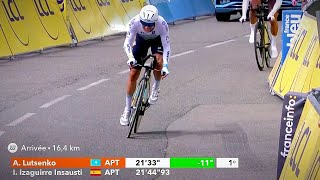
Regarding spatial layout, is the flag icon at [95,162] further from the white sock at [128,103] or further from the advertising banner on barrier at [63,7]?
the advertising banner on barrier at [63,7]

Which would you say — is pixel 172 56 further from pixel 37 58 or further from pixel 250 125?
pixel 250 125

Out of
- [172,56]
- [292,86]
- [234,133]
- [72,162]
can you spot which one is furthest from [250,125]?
[172,56]

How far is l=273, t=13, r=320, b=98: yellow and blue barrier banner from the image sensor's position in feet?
36.3

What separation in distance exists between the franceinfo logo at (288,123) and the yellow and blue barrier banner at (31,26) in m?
12.3

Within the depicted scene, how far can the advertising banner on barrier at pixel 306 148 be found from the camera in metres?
→ 6.09

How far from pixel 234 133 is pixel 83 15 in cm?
1319

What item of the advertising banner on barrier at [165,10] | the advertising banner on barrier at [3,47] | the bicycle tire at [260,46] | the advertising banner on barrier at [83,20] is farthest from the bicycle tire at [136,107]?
the advertising banner on barrier at [165,10]

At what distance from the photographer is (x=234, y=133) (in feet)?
35.5

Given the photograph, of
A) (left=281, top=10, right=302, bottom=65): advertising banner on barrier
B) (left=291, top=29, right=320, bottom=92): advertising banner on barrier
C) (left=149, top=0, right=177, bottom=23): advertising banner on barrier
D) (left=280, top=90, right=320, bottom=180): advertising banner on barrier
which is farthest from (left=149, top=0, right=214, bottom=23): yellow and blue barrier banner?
(left=280, top=90, right=320, bottom=180): advertising banner on barrier

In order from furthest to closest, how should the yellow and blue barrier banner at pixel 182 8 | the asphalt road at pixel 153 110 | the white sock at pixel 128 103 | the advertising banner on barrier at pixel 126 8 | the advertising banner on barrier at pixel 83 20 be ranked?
the yellow and blue barrier banner at pixel 182 8, the advertising banner on barrier at pixel 126 8, the advertising banner on barrier at pixel 83 20, the white sock at pixel 128 103, the asphalt road at pixel 153 110

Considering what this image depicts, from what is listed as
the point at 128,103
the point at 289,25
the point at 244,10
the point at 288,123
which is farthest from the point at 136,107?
the point at 244,10

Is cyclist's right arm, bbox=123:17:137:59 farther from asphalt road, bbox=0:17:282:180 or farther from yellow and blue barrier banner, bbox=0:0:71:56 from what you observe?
yellow and blue barrier banner, bbox=0:0:71:56

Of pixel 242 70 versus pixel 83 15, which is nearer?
pixel 242 70

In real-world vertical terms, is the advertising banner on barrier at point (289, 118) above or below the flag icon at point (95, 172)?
above
